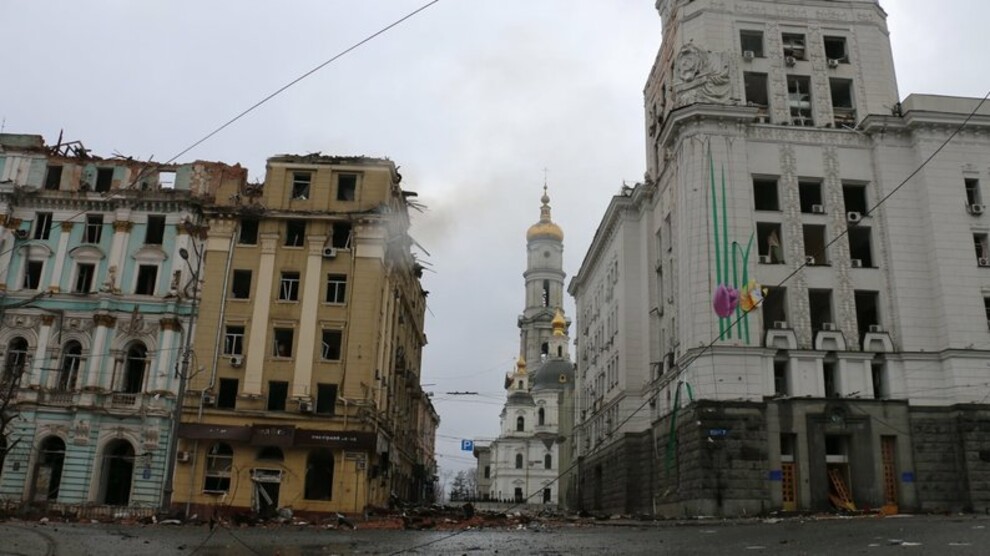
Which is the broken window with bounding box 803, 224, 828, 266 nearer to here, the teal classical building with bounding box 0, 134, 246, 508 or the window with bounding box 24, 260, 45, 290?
the teal classical building with bounding box 0, 134, 246, 508

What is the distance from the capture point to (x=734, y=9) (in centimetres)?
4197

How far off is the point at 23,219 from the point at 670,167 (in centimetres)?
3143

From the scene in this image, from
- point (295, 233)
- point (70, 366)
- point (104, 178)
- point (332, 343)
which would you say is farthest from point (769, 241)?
point (70, 366)

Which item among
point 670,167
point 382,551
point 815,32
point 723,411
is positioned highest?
point 815,32

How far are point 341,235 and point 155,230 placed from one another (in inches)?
353

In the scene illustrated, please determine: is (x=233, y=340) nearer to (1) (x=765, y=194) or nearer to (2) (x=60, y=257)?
(2) (x=60, y=257)

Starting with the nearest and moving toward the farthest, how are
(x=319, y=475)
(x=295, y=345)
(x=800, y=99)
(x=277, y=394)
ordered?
(x=319, y=475)
(x=277, y=394)
(x=295, y=345)
(x=800, y=99)

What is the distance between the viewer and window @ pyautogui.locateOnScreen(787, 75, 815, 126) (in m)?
40.8

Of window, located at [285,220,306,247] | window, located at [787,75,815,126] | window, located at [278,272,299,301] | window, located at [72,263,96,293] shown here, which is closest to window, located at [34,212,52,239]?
window, located at [72,263,96,293]

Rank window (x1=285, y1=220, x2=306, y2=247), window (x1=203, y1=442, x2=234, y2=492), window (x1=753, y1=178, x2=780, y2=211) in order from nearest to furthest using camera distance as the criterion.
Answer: window (x1=203, y1=442, x2=234, y2=492) < window (x1=285, y1=220, x2=306, y2=247) < window (x1=753, y1=178, x2=780, y2=211)

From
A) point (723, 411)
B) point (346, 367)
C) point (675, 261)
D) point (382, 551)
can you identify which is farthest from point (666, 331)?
point (382, 551)

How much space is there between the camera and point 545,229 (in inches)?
4855

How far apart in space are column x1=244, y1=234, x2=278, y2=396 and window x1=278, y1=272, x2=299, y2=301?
51cm

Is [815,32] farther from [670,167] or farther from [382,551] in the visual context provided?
[382,551]
